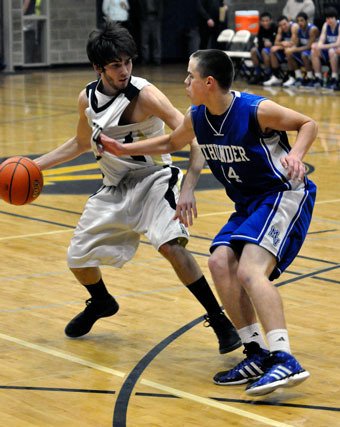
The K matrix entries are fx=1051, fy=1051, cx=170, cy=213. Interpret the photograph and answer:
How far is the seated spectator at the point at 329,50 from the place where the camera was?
63.0 feet

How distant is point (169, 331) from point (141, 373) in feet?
2.38

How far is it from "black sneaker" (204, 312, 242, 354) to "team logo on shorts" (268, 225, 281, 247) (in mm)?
688

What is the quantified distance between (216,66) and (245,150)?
40 centimetres

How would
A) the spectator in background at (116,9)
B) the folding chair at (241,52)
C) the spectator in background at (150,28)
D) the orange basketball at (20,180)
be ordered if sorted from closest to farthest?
the orange basketball at (20,180)
the folding chair at (241,52)
the spectator in background at (116,9)
the spectator in background at (150,28)

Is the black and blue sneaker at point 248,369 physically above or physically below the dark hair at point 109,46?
below

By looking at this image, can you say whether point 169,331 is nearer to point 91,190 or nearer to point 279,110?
point 279,110

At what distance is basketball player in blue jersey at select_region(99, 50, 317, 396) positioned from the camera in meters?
4.71

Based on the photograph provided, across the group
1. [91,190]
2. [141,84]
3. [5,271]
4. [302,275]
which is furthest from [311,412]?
[91,190]

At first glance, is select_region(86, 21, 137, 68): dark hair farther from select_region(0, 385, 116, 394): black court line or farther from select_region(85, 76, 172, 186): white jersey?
select_region(0, 385, 116, 394): black court line

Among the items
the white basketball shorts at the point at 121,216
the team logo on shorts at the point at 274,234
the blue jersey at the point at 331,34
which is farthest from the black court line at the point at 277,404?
the blue jersey at the point at 331,34

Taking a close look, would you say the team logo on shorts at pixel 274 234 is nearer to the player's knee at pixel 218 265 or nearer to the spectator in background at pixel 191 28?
the player's knee at pixel 218 265

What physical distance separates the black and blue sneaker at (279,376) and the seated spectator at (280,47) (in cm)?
1576

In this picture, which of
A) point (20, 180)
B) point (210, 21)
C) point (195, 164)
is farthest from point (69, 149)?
point (210, 21)

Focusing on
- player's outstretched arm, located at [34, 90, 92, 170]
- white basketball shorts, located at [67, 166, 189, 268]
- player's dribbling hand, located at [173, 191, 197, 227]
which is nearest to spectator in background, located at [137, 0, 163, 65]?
player's outstretched arm, located at [34, 90, 92, 170]
